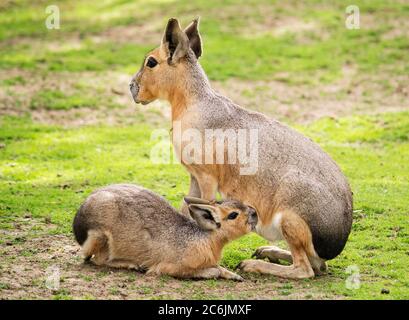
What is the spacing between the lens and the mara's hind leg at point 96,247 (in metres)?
8.49

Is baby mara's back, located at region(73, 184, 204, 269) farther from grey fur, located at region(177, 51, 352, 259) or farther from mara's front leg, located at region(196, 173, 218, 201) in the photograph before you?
grey fur, located at region(177, 51, 352, 259)

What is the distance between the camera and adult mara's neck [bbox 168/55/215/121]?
9.18 meters

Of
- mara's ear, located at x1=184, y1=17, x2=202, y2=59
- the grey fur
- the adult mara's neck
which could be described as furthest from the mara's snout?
mara's ear, located at x1=184, y1=17, x2=202, y2=59

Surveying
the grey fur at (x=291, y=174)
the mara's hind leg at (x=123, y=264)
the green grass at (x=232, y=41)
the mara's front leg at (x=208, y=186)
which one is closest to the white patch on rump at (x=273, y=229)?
the grey fur at (x=291, y=174)

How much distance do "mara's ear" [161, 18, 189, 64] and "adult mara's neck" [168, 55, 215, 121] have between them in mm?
140

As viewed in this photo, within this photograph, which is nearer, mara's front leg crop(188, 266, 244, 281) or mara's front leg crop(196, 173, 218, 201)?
mara's front leg crop(188, 266, 244, 281)

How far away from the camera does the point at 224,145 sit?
8891 mm

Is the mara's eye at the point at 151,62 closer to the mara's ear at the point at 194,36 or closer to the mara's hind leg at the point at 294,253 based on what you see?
the mara's ear at the point at 194,36

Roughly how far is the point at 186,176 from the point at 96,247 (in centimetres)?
443

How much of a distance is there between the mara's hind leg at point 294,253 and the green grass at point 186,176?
A: 0.70 ft

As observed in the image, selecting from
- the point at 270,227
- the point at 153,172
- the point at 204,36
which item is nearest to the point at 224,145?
the point at 270,227

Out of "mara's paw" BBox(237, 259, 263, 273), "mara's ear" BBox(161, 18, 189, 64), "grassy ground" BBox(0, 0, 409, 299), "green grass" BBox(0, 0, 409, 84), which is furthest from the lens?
"green grass" BBox(0, 0, 409, 84)

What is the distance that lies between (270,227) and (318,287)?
79 cm

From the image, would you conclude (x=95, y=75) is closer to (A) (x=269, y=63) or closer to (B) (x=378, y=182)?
(A) (x=269, y=63)
